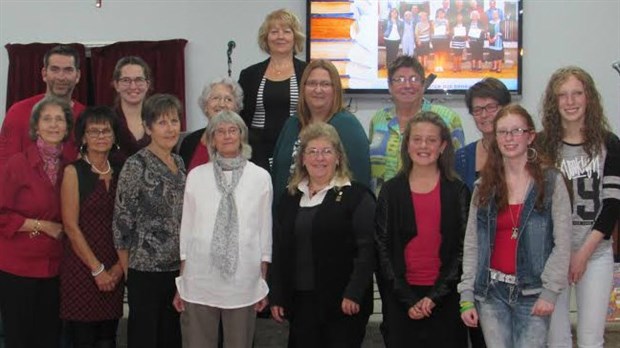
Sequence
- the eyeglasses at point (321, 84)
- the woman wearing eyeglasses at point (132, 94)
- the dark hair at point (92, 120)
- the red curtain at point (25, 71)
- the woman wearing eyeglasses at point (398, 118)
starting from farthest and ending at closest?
the red curtain at point (25, 71)
the woman wearing eyeglasses at point (132, 94)
the woman wearing eyeglasses at point (398, 118)
the eyeglasses at point (321, 84)
the dark hair at point (92, 120)

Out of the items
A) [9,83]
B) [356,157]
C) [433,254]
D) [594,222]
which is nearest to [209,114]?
[356,157]

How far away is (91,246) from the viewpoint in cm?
318

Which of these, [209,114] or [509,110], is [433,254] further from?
[209,114]

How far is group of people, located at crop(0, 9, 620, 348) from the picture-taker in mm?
2770

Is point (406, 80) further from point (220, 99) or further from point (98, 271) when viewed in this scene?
point (98, 271)

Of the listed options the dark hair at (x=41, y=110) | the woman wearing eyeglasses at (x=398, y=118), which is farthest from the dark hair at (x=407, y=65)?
the dark hair at (x=41, y=110)

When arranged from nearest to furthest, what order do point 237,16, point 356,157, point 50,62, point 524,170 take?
1. point 524,170
2. point 356,157
3. point 50,62
4. point 237,16

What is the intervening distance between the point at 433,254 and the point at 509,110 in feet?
2.14

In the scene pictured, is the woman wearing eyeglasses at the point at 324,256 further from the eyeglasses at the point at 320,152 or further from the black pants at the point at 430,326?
the black pants at the point at 430,326

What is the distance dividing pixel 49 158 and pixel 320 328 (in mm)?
1451

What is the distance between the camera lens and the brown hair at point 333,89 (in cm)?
337

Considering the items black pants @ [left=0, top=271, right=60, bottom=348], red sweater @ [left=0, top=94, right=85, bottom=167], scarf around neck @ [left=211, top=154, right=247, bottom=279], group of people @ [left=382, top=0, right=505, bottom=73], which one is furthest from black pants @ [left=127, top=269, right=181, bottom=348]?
group of people @ [left=382, top=0, right=505, bottom=73]

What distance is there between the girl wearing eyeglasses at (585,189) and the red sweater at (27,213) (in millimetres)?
2136

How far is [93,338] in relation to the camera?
3197 millimetres
